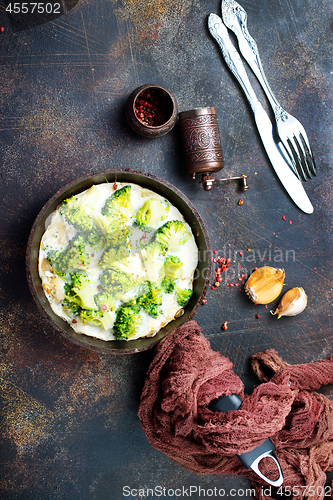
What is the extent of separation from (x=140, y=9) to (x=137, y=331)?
2809 mm

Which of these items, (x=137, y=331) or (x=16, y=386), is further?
(x=16, y=386)

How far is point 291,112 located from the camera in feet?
10.5

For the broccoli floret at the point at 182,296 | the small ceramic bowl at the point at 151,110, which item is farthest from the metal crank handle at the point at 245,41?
the broccoli floret at the point at 182,296

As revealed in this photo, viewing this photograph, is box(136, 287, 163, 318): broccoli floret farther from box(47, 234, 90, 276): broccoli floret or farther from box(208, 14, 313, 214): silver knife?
box(208, 14, 313, 214): silver knife

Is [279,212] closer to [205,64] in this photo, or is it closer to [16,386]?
[205,64]

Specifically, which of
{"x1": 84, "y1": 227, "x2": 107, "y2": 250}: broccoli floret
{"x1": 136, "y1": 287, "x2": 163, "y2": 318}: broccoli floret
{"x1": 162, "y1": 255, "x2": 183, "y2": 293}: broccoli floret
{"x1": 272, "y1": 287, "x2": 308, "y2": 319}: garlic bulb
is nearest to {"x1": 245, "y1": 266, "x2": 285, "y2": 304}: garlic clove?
{"x1": 272, "y1": 287, "x2": 308, "y2": 319}: garlic bulb

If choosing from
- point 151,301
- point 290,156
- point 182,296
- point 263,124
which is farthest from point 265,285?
point 263,124

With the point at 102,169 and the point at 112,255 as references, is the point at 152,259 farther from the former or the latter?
the point at 102,169

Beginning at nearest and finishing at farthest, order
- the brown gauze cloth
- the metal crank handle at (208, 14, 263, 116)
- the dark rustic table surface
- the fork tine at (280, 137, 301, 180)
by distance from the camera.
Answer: the brown gauze cloth
the dark rustic table surface
the metal crank handle at (208, 14, 263, 116)
the fork tine at (280, 137, 301, 180)

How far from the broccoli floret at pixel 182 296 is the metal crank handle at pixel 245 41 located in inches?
74.4

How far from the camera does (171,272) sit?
2.65 m

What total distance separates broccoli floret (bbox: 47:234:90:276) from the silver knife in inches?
75.3

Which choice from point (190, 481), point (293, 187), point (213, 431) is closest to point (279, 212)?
point (293, 187)

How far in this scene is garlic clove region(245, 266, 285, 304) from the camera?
304 centimetres
